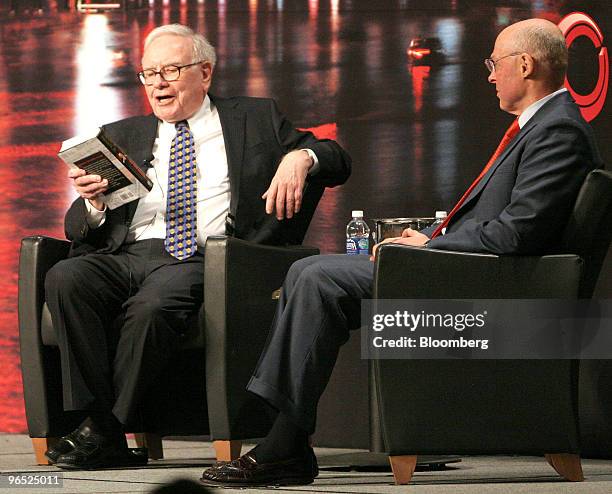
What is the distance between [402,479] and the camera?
Result: 2678mm

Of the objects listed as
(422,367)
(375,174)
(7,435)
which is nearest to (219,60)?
(375,174)

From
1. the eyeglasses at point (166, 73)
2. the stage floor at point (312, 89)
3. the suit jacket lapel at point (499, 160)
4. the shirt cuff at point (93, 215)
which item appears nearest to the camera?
the suit jacket lapel at point (499, 160)

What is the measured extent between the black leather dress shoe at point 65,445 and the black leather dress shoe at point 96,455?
0.9 inches

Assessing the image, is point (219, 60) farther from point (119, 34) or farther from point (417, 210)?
point (417, 210)

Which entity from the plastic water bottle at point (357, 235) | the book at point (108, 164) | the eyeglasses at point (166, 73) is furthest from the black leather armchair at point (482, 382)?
the eyeglasses at point (166, 73)

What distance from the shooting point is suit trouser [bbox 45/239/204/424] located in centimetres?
306

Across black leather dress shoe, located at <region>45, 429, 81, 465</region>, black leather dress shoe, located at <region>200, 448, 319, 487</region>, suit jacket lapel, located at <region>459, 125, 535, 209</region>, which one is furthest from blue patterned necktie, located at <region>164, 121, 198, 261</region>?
suit jacket lapel, located at <region>459, 125, 535, 209</region>

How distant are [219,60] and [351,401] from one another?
147 centimetres

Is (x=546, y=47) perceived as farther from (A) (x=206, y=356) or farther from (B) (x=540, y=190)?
(A) (x=206, y=356)

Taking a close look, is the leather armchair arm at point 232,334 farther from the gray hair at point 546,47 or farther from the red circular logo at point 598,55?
the red circular logo at point 598,55

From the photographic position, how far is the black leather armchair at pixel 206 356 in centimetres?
313

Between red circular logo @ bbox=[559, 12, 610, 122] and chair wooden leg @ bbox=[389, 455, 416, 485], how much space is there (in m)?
1.49

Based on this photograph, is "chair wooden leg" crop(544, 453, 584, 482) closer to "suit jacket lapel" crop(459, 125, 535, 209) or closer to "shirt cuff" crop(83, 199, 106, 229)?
"suit jacket lapel" crop(459, 125, 535, 209)

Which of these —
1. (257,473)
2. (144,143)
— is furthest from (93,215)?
(257,473)
